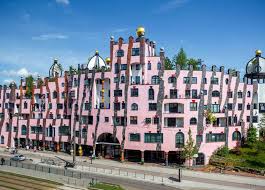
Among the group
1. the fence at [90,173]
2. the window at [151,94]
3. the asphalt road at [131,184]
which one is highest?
the window at [151,94]

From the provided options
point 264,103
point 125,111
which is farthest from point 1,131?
point 264,103

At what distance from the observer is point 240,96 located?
89.0 meters

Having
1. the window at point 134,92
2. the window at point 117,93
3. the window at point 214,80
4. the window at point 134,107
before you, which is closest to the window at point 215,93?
the window at point 214,80

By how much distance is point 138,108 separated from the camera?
77.1 meters

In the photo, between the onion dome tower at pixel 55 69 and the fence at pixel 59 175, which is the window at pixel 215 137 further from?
the onion dome tower at pixel 55 69

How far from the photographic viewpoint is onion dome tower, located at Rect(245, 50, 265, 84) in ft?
299

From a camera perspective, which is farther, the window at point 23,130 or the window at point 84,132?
the window at point 23,130

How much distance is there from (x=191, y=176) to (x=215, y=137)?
16.1 metres

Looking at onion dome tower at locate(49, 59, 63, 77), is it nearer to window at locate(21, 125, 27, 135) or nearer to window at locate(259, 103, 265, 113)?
window at locate(21, 125, 27, 135)

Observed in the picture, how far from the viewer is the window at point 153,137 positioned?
242 feet

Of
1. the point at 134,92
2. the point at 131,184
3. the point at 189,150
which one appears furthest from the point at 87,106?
the point at 131,184

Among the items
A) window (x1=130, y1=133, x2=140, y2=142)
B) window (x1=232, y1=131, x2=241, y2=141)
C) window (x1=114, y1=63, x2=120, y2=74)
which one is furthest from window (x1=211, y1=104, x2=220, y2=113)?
window (x1=114, y1=63, x2=120, y2=74)

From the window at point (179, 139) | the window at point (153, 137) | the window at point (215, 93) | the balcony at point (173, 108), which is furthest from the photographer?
the window at point (215, 93)

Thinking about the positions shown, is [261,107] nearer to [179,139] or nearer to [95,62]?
[179,139]
